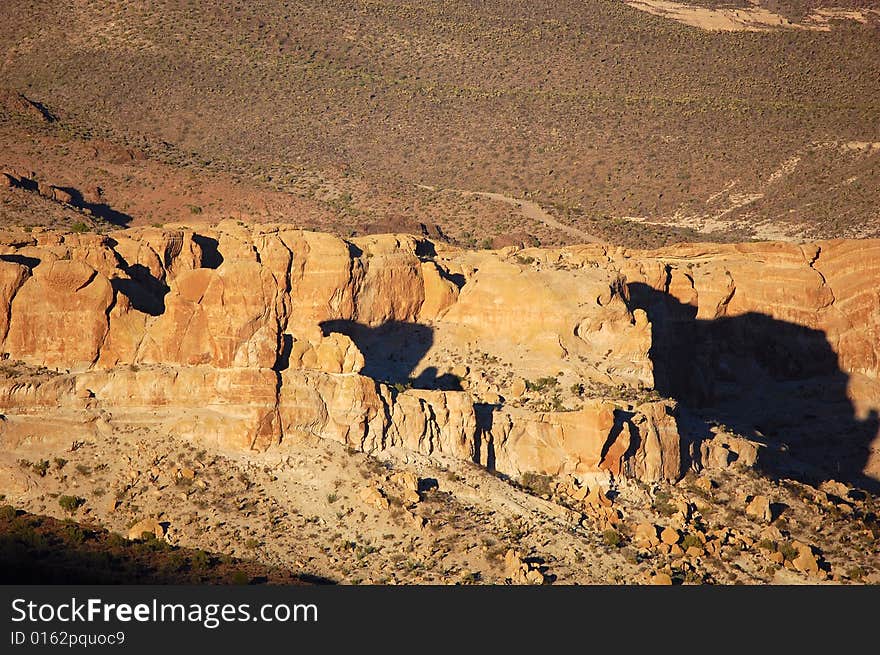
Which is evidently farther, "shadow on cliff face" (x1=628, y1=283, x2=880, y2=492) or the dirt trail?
the dirt trail

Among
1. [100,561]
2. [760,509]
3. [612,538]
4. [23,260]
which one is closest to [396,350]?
[612,538]

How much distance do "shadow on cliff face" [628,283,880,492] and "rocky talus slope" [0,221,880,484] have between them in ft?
0.42

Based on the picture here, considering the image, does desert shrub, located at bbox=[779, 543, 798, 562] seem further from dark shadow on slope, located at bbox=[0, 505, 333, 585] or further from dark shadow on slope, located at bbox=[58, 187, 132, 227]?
dark shadow on slope, located at bbox=[58, 187, 132, 227]

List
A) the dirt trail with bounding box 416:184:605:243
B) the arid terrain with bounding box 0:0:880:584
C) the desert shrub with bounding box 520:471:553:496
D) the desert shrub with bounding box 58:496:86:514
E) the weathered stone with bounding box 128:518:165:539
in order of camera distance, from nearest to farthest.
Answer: the weathered stone with bounding box 128:518:165:539 < the desert shrub with bounding box 58:496:86:514 < the arid terrain with bounding box 0:0:880:584 < the desert shrub with bounding box 520:471:553:496 < the dirt trail with bounding box 416:184:605:243

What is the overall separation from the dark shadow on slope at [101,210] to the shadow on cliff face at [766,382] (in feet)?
127


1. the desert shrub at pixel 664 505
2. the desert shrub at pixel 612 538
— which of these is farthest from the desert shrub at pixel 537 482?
A: the desert shrub at pixel 664 505

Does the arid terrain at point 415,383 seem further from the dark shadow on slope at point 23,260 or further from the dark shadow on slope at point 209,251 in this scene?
the dark shadow on slope at point 23,260

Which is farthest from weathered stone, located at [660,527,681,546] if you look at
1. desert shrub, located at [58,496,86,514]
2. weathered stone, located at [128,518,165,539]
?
desert shrub, located at [58,496,86,514]

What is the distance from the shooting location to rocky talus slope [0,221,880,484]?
61.4m

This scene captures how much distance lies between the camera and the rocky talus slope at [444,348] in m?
61.4

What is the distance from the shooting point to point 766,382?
3460 inches

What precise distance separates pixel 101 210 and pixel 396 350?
47.0 metres

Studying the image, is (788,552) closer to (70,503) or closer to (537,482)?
(537,482)

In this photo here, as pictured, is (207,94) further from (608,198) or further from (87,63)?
(608,198)
